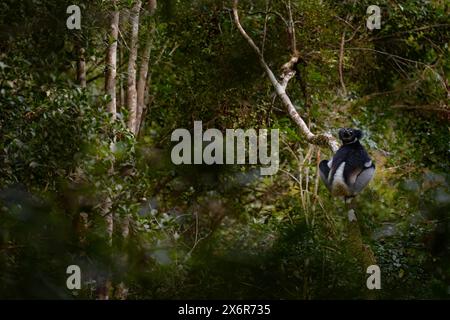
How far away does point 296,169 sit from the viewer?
8.44m

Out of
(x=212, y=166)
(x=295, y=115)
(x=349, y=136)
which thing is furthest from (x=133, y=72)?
(x=349, y=136)

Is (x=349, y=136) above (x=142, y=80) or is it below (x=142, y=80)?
below

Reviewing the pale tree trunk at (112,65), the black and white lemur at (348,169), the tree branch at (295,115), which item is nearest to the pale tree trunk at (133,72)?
the pale tree trunk at (112,65)

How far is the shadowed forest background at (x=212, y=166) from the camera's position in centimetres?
525

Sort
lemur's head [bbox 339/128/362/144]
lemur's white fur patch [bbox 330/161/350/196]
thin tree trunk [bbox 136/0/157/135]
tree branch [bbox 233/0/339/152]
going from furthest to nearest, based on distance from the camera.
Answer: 1. thin tree trunk [bbox 136/0/157/135]
2. lemur's head [bbox 339/128/362/144]
3. lemur's white fur patch [bbox 330/161/350/196]
4. tree branch [bbox 233/0/339/152]

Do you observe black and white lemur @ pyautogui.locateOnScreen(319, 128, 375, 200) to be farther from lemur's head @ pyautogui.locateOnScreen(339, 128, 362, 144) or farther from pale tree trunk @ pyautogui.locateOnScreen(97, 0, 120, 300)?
pale tree trunk @ pyautogui.locateOnScreen(97, 0, 120, 300)

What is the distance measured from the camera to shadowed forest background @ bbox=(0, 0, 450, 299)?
5254 mm

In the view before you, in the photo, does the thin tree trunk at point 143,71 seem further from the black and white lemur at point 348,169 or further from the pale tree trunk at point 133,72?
the black and white lemur at point 348,169

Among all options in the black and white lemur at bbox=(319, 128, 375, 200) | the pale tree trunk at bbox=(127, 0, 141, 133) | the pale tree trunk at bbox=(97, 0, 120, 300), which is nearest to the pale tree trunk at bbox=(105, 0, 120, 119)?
the pale tree trunk at bbox=(97, 0, 120, 300)

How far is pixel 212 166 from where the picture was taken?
802 cm

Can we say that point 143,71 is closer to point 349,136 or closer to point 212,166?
point 212,166

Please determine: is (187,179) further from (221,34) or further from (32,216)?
(32,216)

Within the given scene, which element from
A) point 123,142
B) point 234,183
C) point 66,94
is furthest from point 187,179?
point 66,94

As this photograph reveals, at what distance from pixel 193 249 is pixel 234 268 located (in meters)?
0.45
